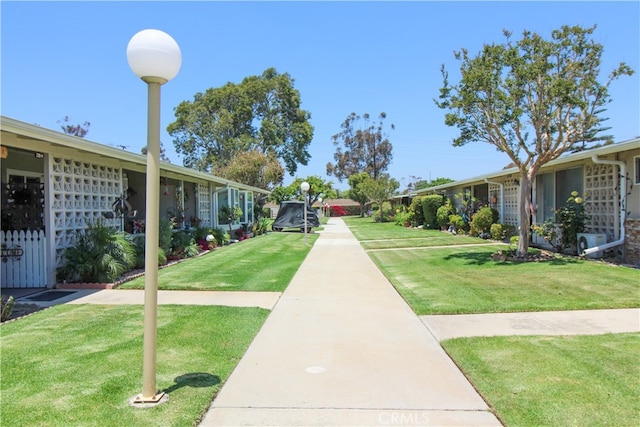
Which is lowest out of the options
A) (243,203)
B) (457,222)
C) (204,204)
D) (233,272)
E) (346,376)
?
(346,376)

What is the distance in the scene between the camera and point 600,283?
27.0ft

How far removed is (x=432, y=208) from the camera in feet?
86.3

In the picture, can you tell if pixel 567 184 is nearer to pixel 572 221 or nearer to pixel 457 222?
pixel 572 221

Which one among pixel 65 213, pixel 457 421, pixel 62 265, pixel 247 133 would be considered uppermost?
pixel 247 133

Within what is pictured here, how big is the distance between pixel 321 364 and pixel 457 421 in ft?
5.14

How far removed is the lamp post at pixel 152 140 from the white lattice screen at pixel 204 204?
15.4 metres

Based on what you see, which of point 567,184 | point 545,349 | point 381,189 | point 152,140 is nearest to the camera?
point 152,140

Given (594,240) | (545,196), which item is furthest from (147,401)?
(545,196)

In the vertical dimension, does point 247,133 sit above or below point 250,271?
above

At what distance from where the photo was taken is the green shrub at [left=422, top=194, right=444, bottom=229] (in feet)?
85.9

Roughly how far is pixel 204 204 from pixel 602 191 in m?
14.6

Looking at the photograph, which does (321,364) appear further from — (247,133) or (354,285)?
(247,133)

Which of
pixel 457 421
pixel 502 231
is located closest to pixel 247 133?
pixel 502 231

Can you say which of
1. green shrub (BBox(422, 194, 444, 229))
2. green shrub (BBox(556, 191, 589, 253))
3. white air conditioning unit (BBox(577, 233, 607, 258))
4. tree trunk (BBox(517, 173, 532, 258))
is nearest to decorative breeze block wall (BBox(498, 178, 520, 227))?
green shrub (BBox(556, 191, 589, 253))
